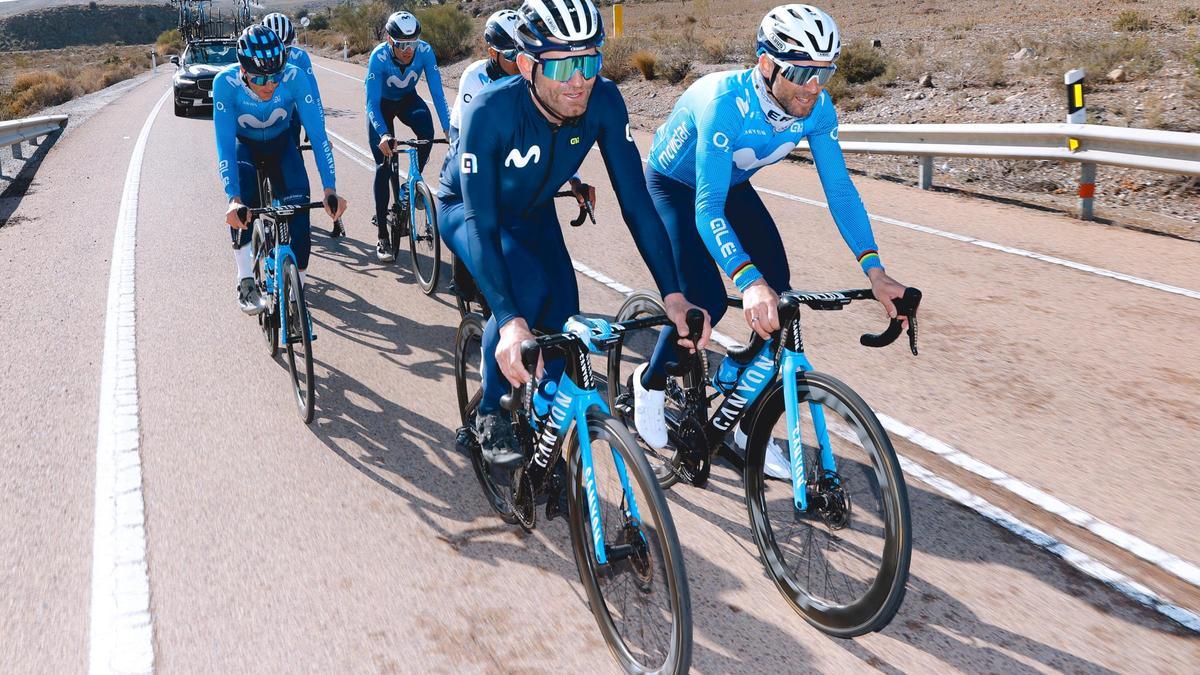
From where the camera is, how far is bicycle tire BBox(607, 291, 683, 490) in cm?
430

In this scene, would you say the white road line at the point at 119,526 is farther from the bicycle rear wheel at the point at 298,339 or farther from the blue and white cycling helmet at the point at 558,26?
the blue and white cycling helmet at the point at 558,26

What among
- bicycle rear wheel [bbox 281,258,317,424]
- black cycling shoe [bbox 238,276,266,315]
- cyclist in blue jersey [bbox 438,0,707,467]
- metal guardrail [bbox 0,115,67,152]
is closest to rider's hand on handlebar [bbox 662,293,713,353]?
cyclist in blue jersey [bbox 438,0,707,467]

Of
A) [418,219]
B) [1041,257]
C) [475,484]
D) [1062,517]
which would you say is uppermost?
[418,219]

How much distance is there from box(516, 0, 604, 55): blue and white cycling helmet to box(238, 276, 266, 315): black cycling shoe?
13.3 feet

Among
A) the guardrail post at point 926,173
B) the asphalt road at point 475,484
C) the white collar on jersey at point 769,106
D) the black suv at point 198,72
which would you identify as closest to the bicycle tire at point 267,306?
the asphalt road at point 475,484

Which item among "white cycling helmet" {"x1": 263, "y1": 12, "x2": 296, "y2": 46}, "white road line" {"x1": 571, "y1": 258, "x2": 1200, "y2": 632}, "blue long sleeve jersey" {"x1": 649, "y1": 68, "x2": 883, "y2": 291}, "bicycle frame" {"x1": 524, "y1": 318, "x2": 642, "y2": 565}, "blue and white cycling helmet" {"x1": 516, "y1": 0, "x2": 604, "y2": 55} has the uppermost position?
"white cycling helmet" {"x1": 263, "y1": 12, "x2": 296, "y2": 46}

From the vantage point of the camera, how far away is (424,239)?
847 cm

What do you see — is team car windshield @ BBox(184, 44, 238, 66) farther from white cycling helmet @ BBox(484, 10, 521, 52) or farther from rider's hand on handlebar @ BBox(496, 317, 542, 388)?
rider's hand on handlebar @ BBox(496, 317, 542, 388)

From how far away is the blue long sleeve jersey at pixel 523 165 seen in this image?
344cm

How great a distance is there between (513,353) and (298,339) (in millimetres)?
3047

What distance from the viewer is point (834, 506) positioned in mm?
3352

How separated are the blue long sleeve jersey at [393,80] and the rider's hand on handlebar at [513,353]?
6.08 m

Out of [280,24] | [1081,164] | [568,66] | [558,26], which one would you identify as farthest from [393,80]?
[1081,164]

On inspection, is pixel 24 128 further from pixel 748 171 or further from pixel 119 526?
pixel 748 171
